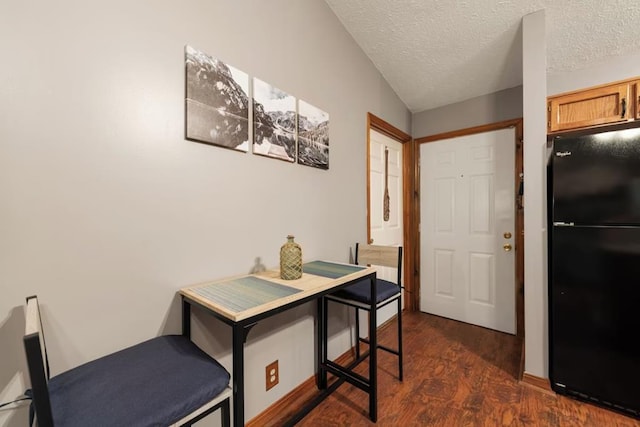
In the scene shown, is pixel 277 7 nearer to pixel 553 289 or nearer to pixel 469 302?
pixel 553 289

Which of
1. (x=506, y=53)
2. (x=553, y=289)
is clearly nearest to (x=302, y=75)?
(x=506, y=53)

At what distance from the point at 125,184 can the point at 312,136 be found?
1.15 meters

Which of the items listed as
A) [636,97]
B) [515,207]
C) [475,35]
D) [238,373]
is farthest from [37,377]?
[636,97]

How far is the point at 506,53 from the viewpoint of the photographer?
85.7 inches

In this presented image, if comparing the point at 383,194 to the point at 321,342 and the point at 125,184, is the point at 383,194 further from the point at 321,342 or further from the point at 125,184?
the point at 125,184

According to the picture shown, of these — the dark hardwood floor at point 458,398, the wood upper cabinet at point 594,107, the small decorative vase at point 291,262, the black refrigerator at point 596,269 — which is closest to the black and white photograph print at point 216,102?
the small decorative vase at point 291,262

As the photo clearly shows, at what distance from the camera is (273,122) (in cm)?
157

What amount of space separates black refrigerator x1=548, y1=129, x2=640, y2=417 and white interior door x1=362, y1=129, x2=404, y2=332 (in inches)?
52.6

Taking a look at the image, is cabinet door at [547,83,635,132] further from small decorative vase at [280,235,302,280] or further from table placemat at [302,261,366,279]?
small decorative vase at [280,235,302,280]

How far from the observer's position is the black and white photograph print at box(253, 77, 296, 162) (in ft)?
4.88

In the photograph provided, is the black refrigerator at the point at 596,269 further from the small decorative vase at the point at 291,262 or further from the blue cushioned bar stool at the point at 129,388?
the blue cushioned bar stool at the point at 129,388

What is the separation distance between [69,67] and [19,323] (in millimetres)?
851

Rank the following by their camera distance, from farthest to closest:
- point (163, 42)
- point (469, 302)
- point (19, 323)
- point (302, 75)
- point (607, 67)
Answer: point (469, 302) < point (607, 67) < point (302, 75) < point (163, 42) < point (19, 323)

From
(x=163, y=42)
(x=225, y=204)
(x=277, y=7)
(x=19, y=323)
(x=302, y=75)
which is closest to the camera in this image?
(x=19, y=323)
